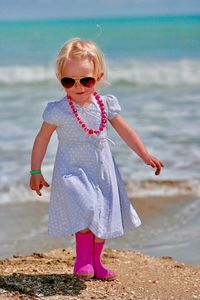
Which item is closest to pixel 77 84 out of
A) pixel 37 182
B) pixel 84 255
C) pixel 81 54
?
pixel 81 54

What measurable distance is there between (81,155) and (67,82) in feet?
1.22

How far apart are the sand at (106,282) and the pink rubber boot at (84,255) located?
53mm

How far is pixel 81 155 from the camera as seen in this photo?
11.8 feet

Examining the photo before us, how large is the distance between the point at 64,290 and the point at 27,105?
9058mm

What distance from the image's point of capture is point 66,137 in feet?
11.9

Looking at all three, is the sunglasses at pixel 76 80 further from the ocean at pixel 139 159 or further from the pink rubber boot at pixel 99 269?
the pink rubber boot at pixel 99 269

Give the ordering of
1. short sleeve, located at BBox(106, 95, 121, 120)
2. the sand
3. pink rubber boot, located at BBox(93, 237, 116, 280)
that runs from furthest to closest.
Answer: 1. pink rubber boot, located at BBox(93, 237, 116, 280)
2. short sleeve, located at BBox(106, 95, 121, 120)
3. the sand

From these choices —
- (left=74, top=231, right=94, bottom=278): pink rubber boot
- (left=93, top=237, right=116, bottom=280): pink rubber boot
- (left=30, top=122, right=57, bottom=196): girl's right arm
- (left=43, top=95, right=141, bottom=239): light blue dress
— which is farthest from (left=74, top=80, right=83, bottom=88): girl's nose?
(left=93, top=237, right=116, bottom=280): pink rubber boot

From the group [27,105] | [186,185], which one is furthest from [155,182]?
[27,105]

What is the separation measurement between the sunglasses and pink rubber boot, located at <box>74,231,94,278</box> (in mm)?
762

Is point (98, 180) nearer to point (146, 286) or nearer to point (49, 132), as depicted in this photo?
point (49, 132)

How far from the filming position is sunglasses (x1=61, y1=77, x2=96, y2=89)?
3.56 m

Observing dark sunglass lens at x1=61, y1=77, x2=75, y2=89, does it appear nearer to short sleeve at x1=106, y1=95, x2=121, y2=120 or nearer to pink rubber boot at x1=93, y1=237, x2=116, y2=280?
short sleeve at x1=106, y1=95, x2=121, y2=120

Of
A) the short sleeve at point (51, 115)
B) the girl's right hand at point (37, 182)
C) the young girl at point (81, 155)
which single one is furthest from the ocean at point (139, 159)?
the girl's right hand at point (37, 182)
